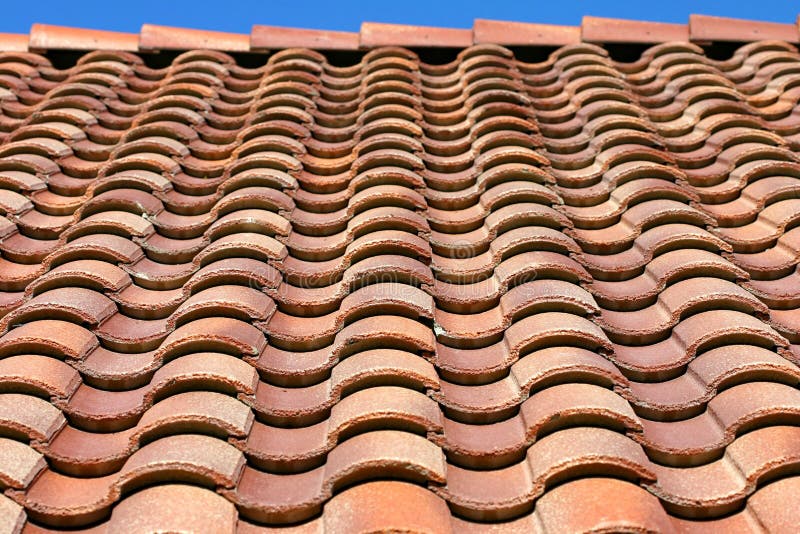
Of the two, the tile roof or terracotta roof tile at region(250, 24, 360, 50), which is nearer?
the tile roof

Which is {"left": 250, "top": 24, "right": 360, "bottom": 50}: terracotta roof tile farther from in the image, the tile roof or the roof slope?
the tile roof

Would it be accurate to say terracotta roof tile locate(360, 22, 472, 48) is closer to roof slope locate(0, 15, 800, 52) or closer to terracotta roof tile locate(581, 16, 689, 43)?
roof slope locate(0, 15, 800, 52)

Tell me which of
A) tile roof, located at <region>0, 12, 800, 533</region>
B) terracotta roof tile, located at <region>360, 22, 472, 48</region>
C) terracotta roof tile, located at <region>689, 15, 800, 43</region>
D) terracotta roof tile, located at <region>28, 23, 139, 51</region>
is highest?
terracotta roof tile, located at <region>689, 15, 800, 43</region>

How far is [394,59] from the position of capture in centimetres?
504

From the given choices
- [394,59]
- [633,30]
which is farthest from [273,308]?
[633,30]

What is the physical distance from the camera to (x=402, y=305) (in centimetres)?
260

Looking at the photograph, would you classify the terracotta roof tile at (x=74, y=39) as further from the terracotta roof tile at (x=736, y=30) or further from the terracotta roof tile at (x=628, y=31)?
the terracotta roof tile at (x=736, y=30)

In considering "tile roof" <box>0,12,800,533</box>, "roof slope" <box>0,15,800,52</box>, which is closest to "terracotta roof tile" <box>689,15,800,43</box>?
"roof slope" <box>0,15,800,52</box>

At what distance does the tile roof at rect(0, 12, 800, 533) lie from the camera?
207 cm

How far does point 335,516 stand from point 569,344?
0.92 metres

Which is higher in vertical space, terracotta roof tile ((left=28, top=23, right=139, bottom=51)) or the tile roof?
terracotta roof tile ((left=28, top=23, right=139, bottom=51))

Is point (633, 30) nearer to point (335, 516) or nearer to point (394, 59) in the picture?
point (394, 59)

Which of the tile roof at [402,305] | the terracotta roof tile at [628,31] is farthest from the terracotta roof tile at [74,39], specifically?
the terracotta roof tile at [628,31]

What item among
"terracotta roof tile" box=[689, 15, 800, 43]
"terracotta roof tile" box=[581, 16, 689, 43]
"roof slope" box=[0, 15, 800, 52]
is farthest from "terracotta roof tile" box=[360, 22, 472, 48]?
"terracotta roof tile" box=[689, 15, 800, 43]
